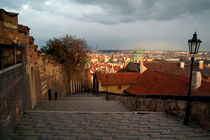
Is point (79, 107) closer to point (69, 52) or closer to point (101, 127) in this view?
point (101, 127)

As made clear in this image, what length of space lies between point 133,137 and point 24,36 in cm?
601

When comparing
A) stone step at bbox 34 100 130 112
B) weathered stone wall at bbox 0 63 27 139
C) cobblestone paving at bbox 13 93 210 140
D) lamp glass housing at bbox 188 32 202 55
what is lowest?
stone step at bbox 34 100 130 112

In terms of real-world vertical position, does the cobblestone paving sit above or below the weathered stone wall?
below

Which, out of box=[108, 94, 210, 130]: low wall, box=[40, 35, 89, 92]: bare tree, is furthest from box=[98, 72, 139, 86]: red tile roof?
box=[108, 94, 210, 130]: low wall

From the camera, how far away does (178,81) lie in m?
13.0

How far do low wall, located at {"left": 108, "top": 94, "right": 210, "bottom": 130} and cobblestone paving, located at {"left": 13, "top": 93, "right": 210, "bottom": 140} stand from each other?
34 cm

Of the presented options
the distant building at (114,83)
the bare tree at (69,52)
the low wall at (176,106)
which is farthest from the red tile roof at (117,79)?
the low wall at (176,106)

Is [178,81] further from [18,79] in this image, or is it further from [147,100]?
[18,79]

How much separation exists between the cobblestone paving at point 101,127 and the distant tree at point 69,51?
1702 centimetres

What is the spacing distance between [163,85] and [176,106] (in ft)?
26.5

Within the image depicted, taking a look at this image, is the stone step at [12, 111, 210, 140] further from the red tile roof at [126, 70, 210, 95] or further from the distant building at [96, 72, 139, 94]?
the distant building at [96, 72, 139, 94]

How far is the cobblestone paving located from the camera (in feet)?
12.8

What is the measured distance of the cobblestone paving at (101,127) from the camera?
3887mm

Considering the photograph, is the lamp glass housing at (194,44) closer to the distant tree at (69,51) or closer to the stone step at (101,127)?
the stone step at (101,127)
